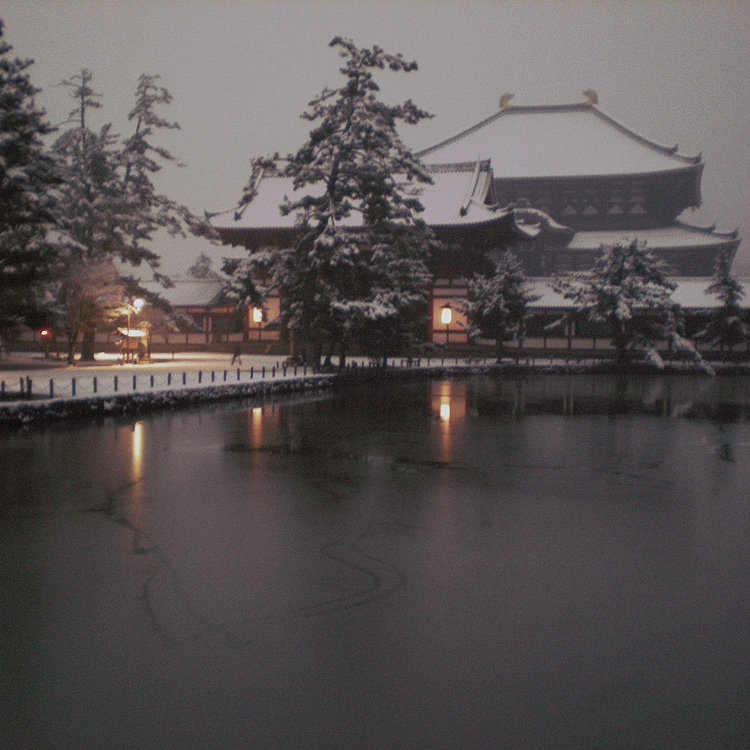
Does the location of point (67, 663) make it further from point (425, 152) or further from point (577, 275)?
point (425, 152)

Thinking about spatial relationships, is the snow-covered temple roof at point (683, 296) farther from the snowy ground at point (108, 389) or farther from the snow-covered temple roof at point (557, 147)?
the snowy ground at point (108, 389)

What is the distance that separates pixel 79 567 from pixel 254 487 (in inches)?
141

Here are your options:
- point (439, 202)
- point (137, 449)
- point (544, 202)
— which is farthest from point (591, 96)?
point (137, 449)

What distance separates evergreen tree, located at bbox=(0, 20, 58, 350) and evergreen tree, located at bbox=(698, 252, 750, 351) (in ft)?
102

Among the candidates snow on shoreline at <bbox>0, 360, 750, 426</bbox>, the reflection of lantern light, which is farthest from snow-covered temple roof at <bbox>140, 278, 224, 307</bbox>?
the reflection of lantern light

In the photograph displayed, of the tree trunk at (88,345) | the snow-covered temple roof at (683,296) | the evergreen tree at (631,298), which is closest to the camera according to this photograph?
the tree trunk at (88,345)

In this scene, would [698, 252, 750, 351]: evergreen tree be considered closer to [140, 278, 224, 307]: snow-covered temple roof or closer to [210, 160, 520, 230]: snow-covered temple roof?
[210, 160, 520, 230]: snow-covered temple roof

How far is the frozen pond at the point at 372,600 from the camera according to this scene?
13.0 ft

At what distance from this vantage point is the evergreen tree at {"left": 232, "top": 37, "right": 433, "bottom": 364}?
93.4ft

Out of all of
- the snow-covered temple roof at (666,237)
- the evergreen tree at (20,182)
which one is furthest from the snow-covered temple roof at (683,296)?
the evergreen tree at (20,182)

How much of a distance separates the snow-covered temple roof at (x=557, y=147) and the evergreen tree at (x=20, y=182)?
1485 inches

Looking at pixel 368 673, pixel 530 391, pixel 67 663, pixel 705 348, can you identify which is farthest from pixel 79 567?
pixel 705 348

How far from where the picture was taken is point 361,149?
28.9 m

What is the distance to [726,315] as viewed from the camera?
40406 millimetres
